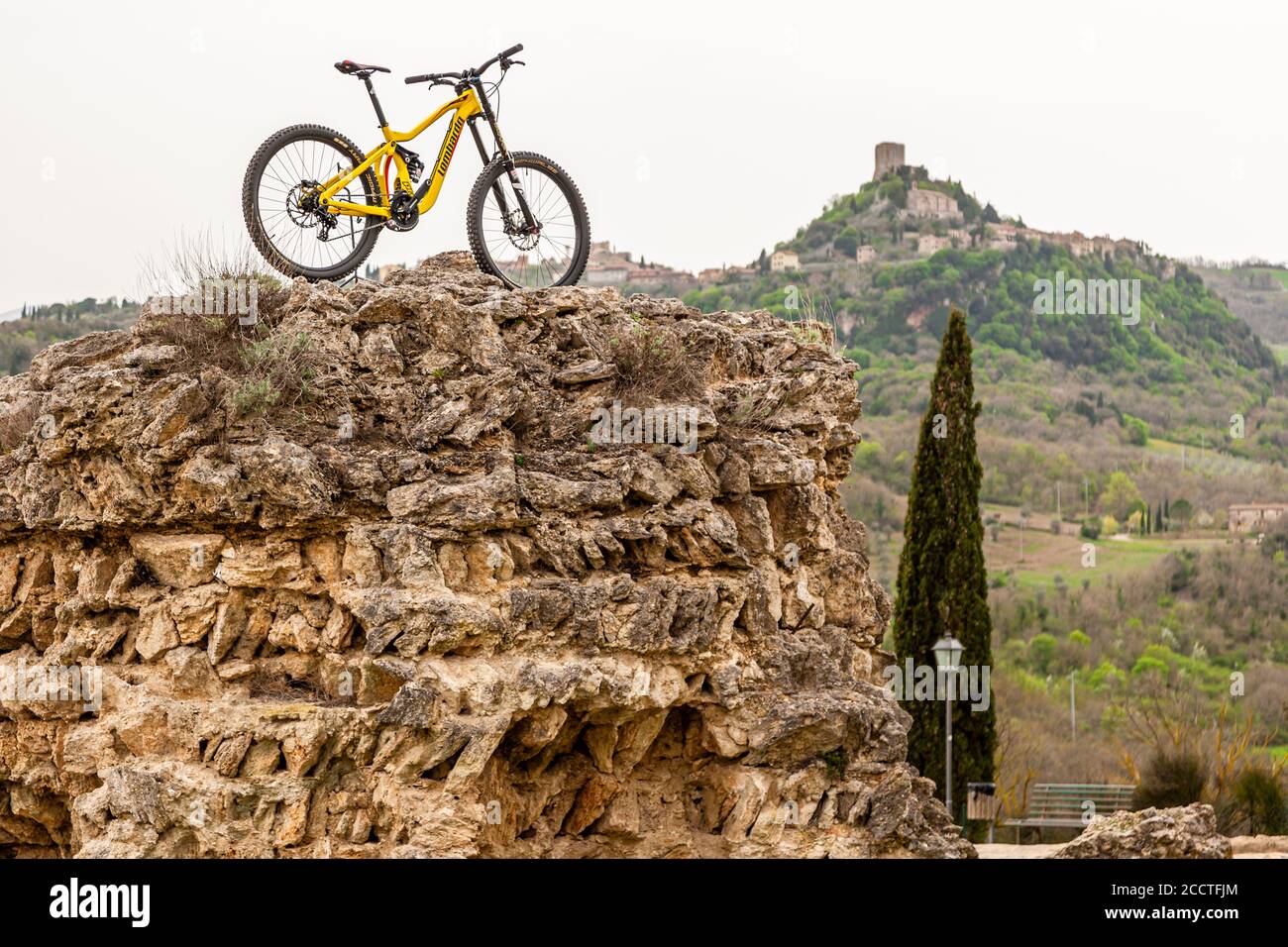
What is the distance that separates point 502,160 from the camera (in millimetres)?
10750

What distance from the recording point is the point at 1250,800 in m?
23.6

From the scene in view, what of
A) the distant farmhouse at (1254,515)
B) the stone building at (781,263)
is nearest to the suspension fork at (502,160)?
the stone building at (781,263)

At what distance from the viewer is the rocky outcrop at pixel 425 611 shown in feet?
27.3

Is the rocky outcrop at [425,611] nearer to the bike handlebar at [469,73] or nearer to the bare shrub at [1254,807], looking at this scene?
the bike handlebar at [469,73]

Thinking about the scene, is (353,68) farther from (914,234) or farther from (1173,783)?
(914,234)

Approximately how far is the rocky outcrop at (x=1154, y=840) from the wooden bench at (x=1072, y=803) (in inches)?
601

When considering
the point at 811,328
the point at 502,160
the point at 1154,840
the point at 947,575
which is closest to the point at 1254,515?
the point at 947,575

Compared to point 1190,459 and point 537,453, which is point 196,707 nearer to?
point 537,453

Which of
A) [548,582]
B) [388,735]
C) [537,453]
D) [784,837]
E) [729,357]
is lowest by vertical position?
[784,837]

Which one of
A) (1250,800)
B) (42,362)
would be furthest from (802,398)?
(1250,800)

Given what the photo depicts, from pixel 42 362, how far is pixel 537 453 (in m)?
3.60

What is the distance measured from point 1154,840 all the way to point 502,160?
6.33 meters

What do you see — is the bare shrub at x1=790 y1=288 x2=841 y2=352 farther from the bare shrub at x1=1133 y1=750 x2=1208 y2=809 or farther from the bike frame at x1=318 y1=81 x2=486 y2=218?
the bare shrub at x1=1133 y1=750 x2=1208 y2=809

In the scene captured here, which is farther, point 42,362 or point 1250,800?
point 1250,800
